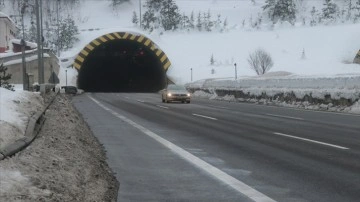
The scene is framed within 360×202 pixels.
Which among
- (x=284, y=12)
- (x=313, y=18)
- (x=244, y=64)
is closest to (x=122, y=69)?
(x=244, y=64)

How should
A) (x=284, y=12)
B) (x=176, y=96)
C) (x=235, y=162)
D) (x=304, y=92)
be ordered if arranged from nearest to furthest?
1. (x=235, y=162)
2. (x=304, y=92)
3. (x=176, y=96)
4. (x=284, y=12)

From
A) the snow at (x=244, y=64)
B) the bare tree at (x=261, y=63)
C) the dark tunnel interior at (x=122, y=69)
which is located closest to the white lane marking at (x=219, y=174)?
the snow at (x=244, y=64)

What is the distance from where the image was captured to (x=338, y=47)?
99.9m

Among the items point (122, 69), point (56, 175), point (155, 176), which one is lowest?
point (155, 176)

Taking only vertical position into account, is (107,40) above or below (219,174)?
above

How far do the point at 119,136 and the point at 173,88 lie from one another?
70.2ft

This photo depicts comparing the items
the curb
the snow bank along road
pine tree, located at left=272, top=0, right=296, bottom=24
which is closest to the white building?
the snow bank along road

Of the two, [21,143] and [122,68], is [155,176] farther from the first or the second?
[122,68]

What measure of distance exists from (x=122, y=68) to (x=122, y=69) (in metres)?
0.58

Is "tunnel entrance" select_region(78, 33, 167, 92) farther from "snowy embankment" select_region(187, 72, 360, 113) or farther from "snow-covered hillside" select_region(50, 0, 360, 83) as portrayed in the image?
"snowy embankment" select_region(187, 72, 360, 113)

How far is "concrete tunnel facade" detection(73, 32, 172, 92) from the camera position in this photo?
167 feet

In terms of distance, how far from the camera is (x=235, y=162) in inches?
320

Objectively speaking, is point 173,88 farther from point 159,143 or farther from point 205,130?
point 159,143

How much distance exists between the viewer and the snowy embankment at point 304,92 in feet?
72.2
